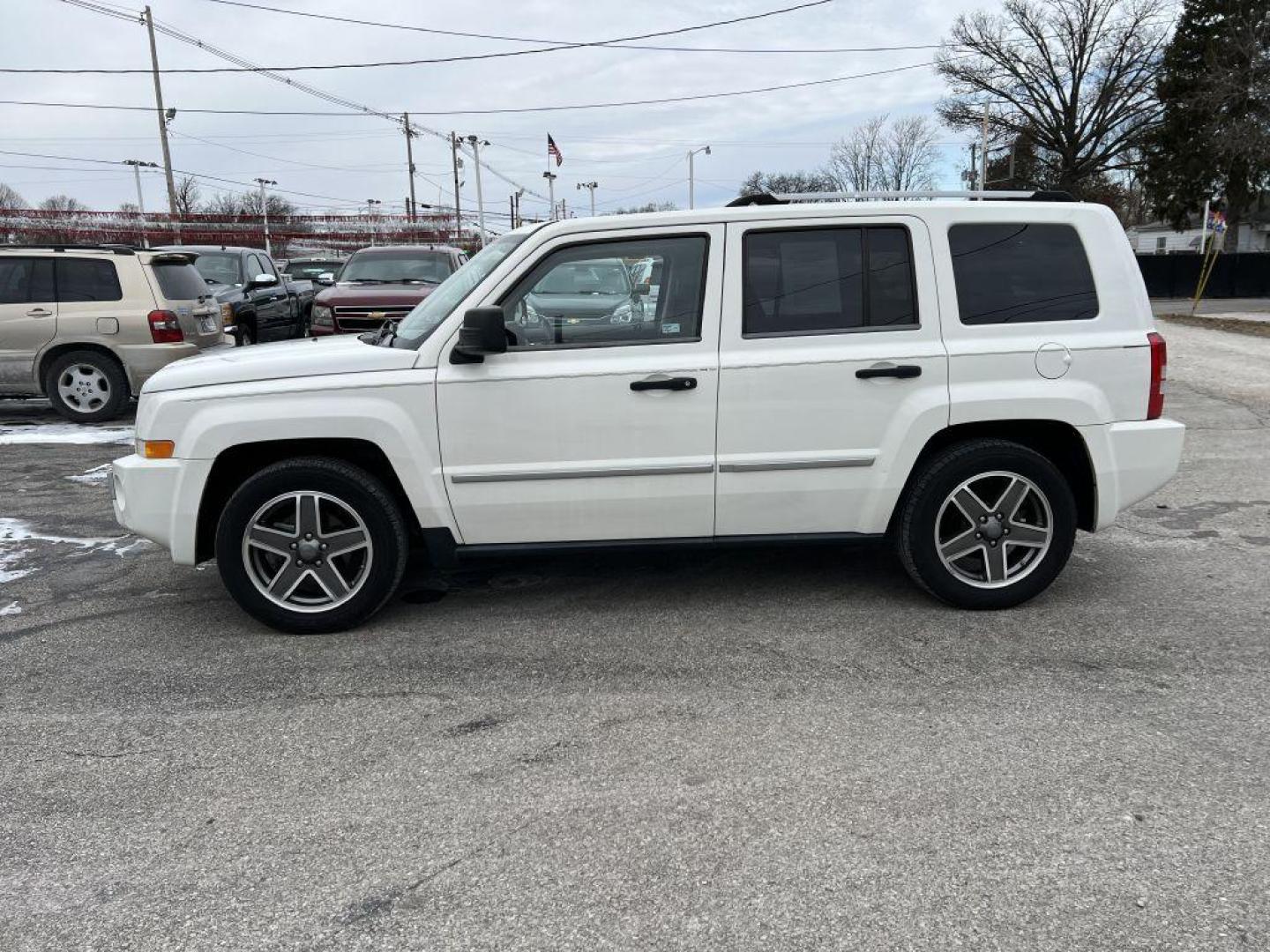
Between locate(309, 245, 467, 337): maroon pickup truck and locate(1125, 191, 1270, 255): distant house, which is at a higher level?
locate(1125, 191, 1270, 255): distant house

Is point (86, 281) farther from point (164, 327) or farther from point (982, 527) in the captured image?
point (982, 527)

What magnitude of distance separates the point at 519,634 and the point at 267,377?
1.61 metres

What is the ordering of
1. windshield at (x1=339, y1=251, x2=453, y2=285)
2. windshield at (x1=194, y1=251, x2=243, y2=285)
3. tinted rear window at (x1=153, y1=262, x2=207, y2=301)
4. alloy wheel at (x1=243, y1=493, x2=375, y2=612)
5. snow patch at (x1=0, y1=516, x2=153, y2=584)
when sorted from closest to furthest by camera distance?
alloy wheel at (x1=243, y1=493, x2=375, y2=612) < snow patch at (x1=0, y1=516, x2=153, y2=584) < tinted rear window at (x1=153, y1=262, x2=207, y2=301) < windshield at (x1=339, y1=251, x2=453, y2=285) < windshield at (x1=194, y1=251, x2=243, y2=285)

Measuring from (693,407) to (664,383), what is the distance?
0.18m

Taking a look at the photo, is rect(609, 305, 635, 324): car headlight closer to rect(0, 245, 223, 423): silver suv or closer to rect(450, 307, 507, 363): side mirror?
rect(450, 307, 507, 363): side mirror

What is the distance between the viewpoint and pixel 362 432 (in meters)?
4.30

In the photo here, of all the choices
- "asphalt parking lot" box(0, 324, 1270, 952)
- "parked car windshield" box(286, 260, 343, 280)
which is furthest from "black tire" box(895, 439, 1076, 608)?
"parked car windshield" box(286, 260, 343, 280)

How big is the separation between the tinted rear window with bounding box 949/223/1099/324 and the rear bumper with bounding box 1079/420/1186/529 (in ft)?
1.84

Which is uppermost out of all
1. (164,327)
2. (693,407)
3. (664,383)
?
(164,327)

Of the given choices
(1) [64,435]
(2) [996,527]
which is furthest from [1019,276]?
(1) [64,435]

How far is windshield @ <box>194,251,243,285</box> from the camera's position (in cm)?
1397

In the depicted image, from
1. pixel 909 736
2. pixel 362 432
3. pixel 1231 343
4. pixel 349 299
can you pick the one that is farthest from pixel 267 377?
pixel 1231 343

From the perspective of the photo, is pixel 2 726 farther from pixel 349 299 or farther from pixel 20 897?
pixel 349 299

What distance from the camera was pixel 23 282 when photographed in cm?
998
